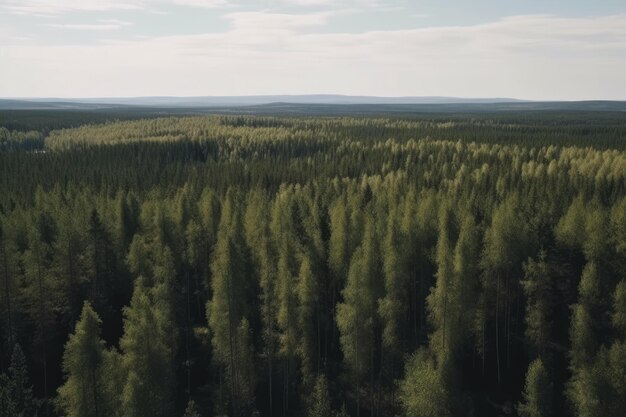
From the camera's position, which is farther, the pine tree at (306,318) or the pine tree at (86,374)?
the pine tree at (306,318)

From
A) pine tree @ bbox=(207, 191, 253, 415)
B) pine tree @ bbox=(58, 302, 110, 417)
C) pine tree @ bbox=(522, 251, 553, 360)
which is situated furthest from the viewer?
pine tree @ bbox=(522, 251, 553, 360)

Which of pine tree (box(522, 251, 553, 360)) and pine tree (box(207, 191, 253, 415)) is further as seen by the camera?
pine tree (box(522, 251, 553, 360))

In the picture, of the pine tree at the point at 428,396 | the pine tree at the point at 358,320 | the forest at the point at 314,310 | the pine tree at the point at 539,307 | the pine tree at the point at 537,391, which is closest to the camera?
the pine tree at the point at 428,396

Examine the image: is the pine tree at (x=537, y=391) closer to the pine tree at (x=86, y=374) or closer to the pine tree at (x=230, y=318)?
the pine tree at (x=230, y=318)

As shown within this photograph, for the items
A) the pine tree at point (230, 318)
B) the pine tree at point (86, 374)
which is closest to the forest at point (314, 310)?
the pine tree at point (86, 374)

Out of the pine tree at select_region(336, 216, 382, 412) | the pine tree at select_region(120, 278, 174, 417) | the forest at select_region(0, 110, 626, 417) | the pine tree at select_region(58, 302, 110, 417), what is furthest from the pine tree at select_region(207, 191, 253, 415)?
the pine tree at select_region(58, 302, 110, 417)

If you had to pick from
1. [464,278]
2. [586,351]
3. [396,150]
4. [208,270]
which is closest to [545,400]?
[586,351]

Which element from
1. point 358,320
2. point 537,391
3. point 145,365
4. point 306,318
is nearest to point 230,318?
point 306,318

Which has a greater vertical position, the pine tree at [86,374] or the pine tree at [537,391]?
the pine tree at [86,374]

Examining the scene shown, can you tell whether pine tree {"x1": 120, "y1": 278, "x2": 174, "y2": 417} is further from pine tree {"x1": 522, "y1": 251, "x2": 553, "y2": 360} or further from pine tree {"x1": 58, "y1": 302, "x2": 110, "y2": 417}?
pine tree {"x1": 522, "y1": 251, "x2": 553, "y2": 360}

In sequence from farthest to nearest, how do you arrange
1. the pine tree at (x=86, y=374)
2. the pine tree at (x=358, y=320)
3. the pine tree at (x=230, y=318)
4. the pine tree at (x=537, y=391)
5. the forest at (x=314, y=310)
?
the pine tree at (x=358, y=320) < the pine tree at (x=230, y=318) < the pine tree at (x=537, y=391) < the forest at (x=314, y=310) < the pine tree at (x=86, y=374)

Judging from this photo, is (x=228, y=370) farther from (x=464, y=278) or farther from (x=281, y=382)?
(x=464, y=278)
